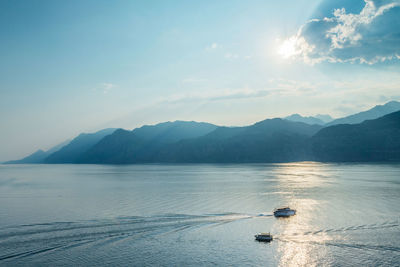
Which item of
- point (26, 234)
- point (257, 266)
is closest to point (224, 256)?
point (257, 266)

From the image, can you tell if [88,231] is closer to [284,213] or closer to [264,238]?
[264,238]

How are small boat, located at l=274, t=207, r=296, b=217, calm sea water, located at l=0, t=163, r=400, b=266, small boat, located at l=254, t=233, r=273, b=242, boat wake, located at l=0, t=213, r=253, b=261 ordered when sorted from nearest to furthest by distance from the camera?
calm sea water, located at l=0, t=163, r=400, b=266 < boat wake, located at l=0, t=213, r=253, b=261 < small boat, located at l=254, t=233, r=273, b=242 < small boat, located at l=274, t=207, r=296, b=217

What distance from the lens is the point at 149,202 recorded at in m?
82.4

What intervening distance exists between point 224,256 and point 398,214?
1791 inches

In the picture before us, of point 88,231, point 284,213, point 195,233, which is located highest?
point 88,231

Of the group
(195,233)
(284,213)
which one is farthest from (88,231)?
(284,213)

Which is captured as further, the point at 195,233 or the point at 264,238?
the point at 195,233

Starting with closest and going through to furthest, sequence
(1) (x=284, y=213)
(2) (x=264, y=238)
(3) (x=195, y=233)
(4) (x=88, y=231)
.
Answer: (2) (x=264, y=238), (4) (x=88, y=231), (3) (x=195, y=233), (1) (x=284, y=213)

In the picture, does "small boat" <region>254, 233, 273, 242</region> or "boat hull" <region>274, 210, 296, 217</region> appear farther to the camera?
"boat hull" <region>274, 210, 296, 217</region>

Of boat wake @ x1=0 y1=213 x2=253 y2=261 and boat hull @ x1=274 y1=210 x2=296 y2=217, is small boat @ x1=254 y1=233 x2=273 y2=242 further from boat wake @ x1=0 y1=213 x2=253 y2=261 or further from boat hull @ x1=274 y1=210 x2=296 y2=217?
boat hull @ x1=274 y1=210 x2=296 y2=217

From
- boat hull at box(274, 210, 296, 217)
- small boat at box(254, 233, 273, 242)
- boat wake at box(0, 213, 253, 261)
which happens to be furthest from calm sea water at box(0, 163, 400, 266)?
boat hull at box(274, 210, 296, 217)

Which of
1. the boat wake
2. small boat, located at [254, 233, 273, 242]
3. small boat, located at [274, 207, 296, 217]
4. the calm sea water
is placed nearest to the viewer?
the calm sea water

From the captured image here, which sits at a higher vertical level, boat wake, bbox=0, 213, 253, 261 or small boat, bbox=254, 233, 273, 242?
boat wake, bbox=0, 213, 253, 261

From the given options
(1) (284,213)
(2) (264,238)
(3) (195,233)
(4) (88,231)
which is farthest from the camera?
(1) (284,213)
